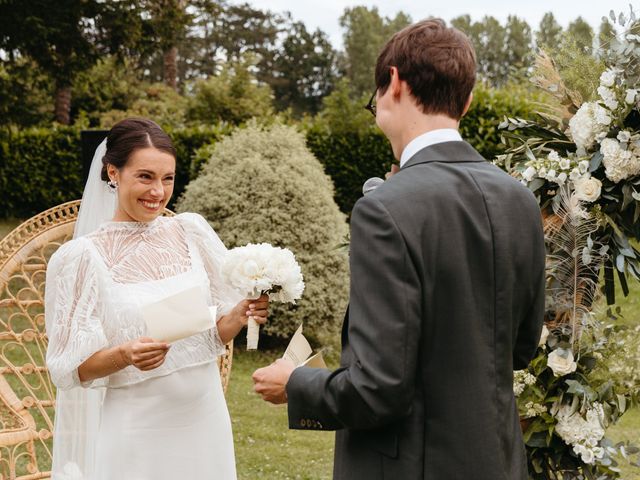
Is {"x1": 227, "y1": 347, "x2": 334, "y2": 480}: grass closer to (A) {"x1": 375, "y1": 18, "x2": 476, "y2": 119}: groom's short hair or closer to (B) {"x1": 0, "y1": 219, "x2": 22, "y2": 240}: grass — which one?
(A) {"x1": 375, "y1": 18, "x2": 476, "y2": 119}: groom's short hair

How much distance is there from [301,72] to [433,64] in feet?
142

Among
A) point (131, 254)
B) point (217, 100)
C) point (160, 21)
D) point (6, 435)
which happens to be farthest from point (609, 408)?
point (217, 100)

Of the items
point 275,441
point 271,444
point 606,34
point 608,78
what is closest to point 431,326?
point 608,78

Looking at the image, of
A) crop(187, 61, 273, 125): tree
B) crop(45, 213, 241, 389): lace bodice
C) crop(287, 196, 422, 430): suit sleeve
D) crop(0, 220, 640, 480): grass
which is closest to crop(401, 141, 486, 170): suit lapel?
crop(287, 196, 422, 430): suit sleeve

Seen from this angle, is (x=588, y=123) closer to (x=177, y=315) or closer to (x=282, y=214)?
(x=177, y=315)

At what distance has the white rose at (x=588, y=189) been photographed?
10.7ft

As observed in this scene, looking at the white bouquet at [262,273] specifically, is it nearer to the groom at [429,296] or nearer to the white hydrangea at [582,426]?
the groom at [429,296]

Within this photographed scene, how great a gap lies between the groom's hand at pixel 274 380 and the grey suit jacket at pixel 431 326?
73mm

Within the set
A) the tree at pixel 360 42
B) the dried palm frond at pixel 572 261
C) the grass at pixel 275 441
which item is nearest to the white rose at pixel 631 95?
the dried palm frond at pixel 572 261

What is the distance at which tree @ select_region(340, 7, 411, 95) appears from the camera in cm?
4278

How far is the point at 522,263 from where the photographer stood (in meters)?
1.95

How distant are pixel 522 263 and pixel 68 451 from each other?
7.33ft

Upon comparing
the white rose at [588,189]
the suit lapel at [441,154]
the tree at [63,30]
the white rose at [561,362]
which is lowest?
the white rose at [561,362]

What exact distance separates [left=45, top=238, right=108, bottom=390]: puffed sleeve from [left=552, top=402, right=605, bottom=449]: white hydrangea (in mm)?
→ 1908
